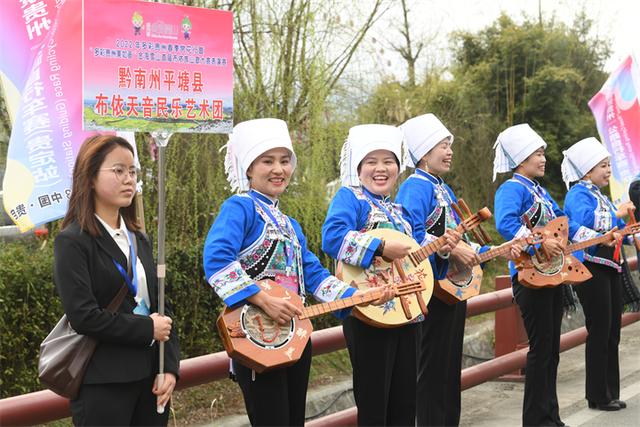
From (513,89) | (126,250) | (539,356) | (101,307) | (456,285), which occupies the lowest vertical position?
(539,356)

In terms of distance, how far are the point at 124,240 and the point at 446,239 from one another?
2.09 metres

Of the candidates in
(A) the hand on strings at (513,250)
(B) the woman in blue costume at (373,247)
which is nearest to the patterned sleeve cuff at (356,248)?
(B) the woman in blue costume at (373,247)

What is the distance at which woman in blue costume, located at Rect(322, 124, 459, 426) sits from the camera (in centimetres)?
467

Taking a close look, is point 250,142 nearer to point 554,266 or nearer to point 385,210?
point 385,210

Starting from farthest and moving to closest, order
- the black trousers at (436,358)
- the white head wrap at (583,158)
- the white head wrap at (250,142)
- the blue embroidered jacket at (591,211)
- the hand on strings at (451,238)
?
1. the white head wrap at (583,158)
2. the blue embroidered jacket at (591,211)
3. the black trousers at (436,358)
4. the hand on strings at (451,238)
5. the white head wrap at (250,142)

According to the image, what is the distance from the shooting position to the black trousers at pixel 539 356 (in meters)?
5.99

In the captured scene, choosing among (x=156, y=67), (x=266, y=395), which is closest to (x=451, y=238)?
(x=266, y=395)

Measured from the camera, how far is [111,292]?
11.3 feet

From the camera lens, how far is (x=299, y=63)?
9.49 metres

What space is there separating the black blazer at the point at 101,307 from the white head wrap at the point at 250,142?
3.21 ft

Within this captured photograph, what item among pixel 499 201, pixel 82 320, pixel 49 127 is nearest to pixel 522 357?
pixel 499 201

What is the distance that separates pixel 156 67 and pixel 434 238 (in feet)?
7.27

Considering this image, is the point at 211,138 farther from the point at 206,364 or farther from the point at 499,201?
the point at 206,364

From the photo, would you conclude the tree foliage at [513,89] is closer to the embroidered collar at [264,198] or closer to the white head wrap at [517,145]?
the white head wrap at [517,145]
